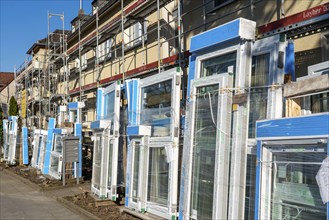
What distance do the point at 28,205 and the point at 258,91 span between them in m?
7.19

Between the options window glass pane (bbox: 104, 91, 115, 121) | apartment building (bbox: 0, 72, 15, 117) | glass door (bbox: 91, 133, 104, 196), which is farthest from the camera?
apartment building (bbox: 0, 72, 15, 117)

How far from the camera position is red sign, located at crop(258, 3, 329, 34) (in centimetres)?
450

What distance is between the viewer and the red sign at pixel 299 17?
4500 mm

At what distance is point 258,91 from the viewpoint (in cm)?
420

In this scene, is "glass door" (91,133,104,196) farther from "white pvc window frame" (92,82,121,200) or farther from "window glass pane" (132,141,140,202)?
"window glass pane" (132,141,140,202)

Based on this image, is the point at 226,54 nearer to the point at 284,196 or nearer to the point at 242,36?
the point at 242,36

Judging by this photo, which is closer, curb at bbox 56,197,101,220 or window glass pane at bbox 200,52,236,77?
window glass pane at bbox 200,52,236,77

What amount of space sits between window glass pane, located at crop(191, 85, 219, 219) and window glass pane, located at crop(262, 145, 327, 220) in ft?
3.12

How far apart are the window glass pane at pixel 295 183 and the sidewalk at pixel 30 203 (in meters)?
5.25

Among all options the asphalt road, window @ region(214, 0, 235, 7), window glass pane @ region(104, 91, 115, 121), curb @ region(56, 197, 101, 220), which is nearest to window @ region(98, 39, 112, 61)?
window glass pane @ region(104, 91, 115, 121)

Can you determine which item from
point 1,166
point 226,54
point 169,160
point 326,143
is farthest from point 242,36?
point 1,166

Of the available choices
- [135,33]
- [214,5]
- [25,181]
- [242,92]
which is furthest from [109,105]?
[25,181]

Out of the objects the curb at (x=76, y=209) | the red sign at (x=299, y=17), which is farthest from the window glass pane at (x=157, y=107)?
the curb at (x=76, y=209)

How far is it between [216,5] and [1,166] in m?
14.5
